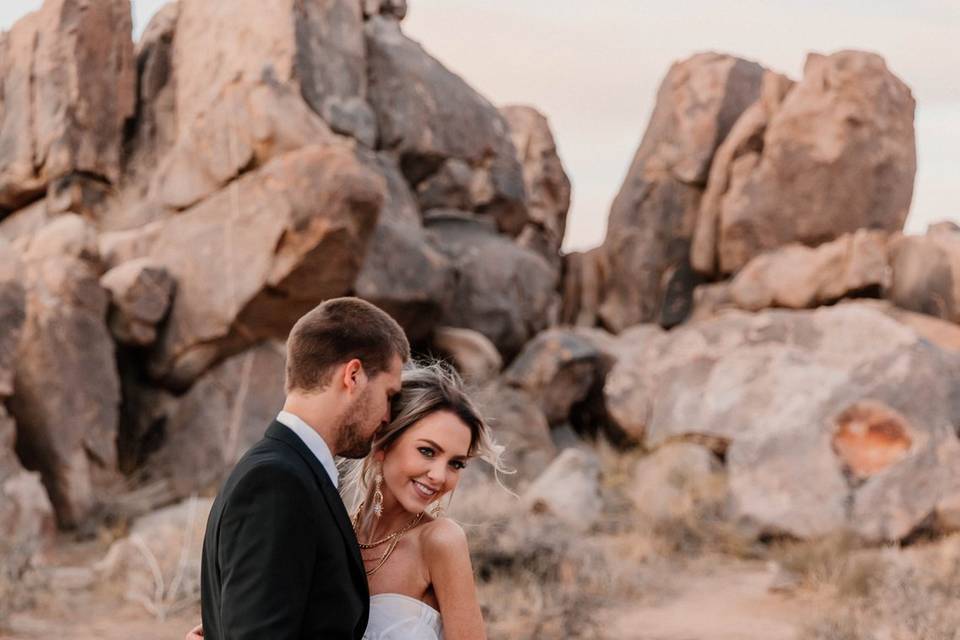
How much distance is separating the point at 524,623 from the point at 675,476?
4.26 metres

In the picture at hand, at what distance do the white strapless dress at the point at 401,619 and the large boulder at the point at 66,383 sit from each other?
7591 millimetres

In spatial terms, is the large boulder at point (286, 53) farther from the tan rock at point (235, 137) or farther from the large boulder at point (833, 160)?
the large boulder at point (833, 160)

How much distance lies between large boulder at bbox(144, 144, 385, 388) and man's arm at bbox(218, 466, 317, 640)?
8644mm

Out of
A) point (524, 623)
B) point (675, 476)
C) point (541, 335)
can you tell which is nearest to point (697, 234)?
point (541, 335)

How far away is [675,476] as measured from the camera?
1126 cm

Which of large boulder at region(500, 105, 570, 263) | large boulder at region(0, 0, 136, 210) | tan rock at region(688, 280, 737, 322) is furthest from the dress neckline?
large boulder at region(500, 105, 570, 263)

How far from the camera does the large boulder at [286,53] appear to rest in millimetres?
13219

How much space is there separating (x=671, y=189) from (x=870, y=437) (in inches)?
412

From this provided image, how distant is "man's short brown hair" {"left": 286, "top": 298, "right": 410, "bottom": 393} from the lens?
7.34 ft

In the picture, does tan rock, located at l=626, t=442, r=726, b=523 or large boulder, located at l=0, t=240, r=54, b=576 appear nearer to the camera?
large boulder, located at l=0, t=240, r=54, b=576

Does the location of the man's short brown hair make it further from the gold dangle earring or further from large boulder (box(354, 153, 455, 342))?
large boulder (box(354, 153, 455, 342))

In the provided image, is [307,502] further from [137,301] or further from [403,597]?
[137,301]

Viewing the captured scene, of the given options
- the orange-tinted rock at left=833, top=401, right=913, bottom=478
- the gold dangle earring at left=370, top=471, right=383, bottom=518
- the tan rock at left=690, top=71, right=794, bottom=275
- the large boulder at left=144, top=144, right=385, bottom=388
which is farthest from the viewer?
the tan rock at left=690, top=71, right=794, bottom=275

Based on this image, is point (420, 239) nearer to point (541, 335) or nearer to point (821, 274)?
point (541, 335)
